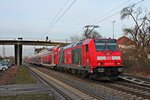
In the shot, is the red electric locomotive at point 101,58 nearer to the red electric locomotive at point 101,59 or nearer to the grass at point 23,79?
the red electric locomotive at point 101,59

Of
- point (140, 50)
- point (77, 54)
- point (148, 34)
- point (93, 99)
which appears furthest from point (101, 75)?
point (148, 34)

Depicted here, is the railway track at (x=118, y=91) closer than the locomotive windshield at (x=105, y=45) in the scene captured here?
Yes

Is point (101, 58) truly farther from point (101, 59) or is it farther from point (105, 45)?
point (105, 45)

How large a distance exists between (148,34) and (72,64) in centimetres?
2201

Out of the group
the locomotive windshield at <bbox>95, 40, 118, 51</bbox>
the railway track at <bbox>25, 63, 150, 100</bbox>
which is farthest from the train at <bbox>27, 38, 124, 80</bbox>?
the railway track at <bbox>25, 63, 150, 100</bbox>

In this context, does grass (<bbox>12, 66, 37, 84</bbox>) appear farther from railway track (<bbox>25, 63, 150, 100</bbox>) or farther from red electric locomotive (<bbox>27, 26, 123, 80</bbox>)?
railway track (<bbox>25, 63, 150, 100</bbox>)

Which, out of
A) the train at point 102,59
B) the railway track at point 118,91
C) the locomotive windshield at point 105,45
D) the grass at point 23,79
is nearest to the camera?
the railway track at point 118,91

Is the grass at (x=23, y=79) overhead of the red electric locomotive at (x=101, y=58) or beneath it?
beneath

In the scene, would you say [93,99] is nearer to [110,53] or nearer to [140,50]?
[110,53]

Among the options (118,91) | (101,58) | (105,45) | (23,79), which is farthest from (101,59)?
(23,79)

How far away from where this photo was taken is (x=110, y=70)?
25578 mm

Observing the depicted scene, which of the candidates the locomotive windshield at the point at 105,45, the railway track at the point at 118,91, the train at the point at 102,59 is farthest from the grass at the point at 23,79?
the railway track at the point at 118,91

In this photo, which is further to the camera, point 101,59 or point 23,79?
point 23,79

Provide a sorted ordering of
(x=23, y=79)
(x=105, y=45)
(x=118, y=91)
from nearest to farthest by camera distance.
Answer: (x=118, y=91)
(x=105, y=45)
(x=23, y=79)
